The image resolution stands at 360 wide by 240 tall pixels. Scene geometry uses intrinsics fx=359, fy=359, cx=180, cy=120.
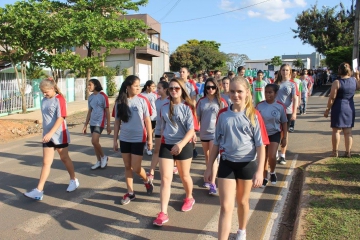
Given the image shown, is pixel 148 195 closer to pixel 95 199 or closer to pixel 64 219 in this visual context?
pixel 95 199

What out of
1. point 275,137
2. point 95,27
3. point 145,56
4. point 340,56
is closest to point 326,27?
point 340,56

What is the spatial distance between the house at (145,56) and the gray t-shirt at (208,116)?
2991 centimetres

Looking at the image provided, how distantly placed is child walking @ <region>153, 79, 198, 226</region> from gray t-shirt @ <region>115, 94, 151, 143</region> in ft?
1.78

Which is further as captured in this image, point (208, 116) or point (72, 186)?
point (72, 186)

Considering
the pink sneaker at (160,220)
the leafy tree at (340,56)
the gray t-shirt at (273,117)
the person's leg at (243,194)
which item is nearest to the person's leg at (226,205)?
the person's leg at (243,194)

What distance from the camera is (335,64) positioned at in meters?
29.6

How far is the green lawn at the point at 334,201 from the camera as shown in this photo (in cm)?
384

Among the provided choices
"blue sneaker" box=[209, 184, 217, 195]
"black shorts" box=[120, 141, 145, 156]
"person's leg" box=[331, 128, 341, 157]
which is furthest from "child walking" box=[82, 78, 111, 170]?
"person's leg" box=[331, 128, 341, 157]

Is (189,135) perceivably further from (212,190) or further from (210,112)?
(212,190)

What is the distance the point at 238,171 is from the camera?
352 cm

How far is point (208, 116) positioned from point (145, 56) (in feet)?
127

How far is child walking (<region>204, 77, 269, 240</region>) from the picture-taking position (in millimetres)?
3457

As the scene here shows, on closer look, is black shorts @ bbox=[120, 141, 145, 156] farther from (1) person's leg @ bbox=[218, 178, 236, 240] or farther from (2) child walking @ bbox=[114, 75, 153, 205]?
(1) person's leg @ bbox=[218, 178, 236, 240]

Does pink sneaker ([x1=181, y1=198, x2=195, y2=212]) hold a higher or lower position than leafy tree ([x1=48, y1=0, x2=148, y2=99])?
lower
